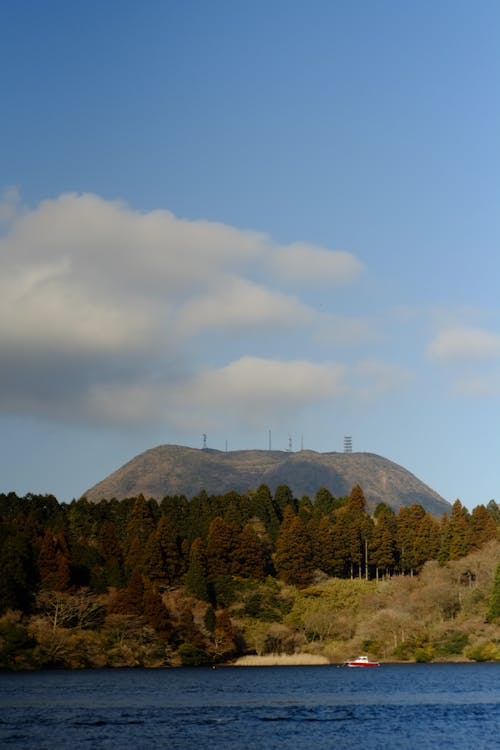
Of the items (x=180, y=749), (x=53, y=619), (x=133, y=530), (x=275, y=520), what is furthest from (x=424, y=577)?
(x=180, y=749)

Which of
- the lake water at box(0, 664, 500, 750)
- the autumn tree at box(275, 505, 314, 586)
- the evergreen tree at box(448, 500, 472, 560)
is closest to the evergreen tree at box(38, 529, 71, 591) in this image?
the lake water at box(0, 664, 500, 750)

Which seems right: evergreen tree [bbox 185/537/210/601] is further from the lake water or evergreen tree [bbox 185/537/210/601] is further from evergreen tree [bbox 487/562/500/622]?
evergreen tree [bbox 487/562/500/622]

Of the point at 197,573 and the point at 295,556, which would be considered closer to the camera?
the point at 197,573

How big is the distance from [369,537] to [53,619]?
52.2 metres

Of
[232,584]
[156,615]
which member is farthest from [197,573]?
[156,615]

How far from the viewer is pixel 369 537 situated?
145125 mm

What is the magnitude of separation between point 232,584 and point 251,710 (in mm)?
61874

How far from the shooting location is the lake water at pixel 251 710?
164 feet

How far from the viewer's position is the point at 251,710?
63.8 m

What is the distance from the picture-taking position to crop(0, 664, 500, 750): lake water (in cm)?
4994

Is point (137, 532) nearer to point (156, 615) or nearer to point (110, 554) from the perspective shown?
point (110, 554)

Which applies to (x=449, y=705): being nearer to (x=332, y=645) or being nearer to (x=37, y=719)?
(x=37, y=719)

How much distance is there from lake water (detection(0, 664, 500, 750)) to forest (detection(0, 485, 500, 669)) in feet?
42.3

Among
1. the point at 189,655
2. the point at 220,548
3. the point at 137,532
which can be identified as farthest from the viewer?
the point at 137,532
